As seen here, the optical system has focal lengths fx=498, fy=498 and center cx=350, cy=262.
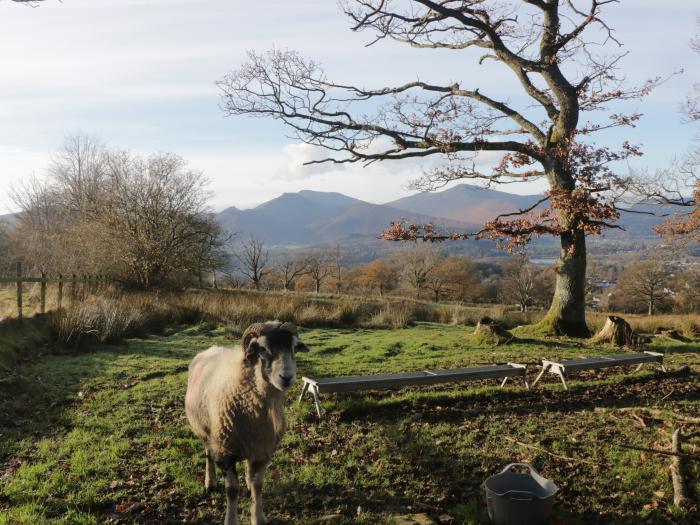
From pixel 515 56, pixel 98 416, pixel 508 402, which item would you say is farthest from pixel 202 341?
pixel 515 56

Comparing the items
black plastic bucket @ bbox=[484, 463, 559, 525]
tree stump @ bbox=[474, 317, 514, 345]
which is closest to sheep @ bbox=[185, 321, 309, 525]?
black plastic bucket @ bbox=[484, 463, 559, 525]

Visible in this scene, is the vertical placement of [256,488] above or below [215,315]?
above

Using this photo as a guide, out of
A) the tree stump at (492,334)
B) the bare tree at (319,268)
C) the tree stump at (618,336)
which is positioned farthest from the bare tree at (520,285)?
the tree stump at (492,334)

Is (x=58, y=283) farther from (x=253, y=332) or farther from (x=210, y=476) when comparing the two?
(x=253, y=332)

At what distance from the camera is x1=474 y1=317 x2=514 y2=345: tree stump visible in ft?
44.7

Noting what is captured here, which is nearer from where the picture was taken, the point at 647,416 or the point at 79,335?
the point at 647,416

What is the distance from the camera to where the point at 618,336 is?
1353 cm

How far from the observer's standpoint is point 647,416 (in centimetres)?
672

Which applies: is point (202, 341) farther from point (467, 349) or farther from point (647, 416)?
point (647, 416)

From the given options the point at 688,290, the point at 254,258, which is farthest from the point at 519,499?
the point at 688,290

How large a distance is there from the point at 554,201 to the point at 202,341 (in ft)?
34.9

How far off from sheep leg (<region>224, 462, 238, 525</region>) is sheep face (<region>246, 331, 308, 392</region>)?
→ 943 mm

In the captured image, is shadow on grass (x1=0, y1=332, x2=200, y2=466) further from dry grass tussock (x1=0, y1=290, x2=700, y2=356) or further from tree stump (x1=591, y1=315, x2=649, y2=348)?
tree stump (x1=591, y1=315, x2=649, y2=348)

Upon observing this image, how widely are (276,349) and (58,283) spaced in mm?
19252
